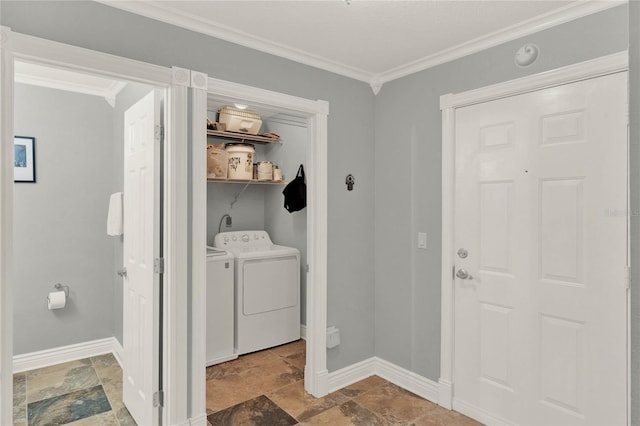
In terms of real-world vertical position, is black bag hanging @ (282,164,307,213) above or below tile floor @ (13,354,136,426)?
above

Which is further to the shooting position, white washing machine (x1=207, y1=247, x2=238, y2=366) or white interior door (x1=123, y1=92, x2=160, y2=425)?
white washing machine (x1=207, y1=247, x2=238, y2=366)

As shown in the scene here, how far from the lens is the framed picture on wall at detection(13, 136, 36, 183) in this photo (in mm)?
3162

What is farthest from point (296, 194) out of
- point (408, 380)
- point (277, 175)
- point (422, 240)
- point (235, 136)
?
point (408, 380)

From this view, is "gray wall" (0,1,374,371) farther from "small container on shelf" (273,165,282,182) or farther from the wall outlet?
"small container on shelf" (273,165,282,182)

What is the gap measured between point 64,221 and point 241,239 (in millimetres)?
1627

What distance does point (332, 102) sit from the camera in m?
2.92

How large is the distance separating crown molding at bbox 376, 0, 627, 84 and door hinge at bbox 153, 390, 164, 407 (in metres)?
2.66

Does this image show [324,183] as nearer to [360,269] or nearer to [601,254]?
[360,269]

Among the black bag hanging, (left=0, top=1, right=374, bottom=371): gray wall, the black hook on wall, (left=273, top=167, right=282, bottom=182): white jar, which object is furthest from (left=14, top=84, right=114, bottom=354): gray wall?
the black hook on wall

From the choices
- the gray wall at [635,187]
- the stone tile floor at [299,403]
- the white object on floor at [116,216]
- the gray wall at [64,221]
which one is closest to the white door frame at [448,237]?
the stone tile floor at [299,403]

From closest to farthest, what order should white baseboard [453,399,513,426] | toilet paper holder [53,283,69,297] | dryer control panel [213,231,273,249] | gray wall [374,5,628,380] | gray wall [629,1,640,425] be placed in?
gray wall [629,1,640,425] < white baseboard [453,399,513,426] < gray wall [374,5,628,380] < toilet paper holder [53,283,69,297] < dryer control panel [213,231,273,249]

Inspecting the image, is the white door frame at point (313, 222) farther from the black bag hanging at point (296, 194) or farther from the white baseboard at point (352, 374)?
the black bag hanging at point (296, 194)

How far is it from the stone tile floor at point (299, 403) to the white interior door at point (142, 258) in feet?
1.68

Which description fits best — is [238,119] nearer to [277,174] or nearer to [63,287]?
[277,174]
